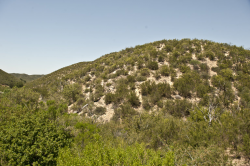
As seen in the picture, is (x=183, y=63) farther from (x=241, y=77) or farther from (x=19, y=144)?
(x=19, y=144)

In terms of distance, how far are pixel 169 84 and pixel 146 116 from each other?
660 cm

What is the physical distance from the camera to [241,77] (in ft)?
45.5

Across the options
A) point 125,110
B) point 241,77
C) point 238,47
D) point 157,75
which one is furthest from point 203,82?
point 238,47

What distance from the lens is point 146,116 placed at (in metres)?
9.44

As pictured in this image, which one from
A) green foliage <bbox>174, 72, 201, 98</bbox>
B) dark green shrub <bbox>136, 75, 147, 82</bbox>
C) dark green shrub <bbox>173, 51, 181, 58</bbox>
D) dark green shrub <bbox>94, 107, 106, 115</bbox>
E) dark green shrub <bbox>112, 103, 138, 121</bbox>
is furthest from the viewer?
dark green shrub <bbox>173, 51, 181, 58</bbox>

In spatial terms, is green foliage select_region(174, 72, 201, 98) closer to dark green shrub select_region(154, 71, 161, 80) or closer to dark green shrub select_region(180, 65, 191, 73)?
dark green shrub select_region(180, 65, 191, 73)

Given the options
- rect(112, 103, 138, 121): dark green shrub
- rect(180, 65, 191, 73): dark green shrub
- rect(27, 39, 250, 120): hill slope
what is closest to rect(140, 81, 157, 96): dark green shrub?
rect(27, 39, 250, 120): hill slope

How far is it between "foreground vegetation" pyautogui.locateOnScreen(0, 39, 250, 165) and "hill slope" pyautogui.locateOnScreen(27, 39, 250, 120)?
0.29 feet

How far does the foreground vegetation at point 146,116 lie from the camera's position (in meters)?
5.39

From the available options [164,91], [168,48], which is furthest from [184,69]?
[168,48]

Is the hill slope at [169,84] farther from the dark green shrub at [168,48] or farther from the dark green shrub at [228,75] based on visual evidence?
the dark green shrub at [168,48]

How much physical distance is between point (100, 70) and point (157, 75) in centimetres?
1031

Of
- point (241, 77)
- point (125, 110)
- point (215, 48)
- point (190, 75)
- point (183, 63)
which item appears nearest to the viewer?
point (125, 110)

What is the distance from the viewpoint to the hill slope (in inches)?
474
